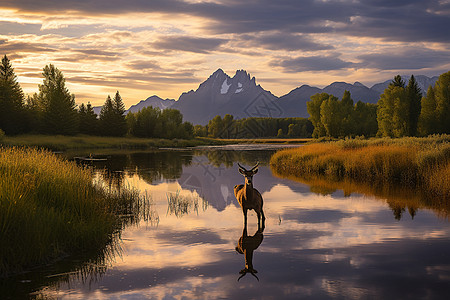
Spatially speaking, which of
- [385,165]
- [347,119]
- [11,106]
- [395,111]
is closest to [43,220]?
[385,165]

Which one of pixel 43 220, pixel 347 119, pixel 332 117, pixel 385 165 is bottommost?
pixel 385 165

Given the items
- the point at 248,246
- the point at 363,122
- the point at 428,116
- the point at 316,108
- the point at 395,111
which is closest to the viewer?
the point at 248,246

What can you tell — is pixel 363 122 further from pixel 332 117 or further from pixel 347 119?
pixel 332 117

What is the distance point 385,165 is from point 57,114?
89.5 m

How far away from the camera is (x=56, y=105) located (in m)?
102

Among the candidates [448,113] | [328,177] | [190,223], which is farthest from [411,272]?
[448,113]

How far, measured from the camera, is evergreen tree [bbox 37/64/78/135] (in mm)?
99750

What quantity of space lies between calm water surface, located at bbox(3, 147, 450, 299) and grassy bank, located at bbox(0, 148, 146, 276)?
0.49 meters

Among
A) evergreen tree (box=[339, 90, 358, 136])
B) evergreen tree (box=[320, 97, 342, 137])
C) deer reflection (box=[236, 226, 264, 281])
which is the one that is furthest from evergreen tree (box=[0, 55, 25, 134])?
deer reflection (box=[236, 226, 264, 281])

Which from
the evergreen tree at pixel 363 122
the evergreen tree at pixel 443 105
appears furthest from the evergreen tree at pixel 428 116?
the evergreen tree at pixel 363 122

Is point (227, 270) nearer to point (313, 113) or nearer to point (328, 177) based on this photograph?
point (328, 177)

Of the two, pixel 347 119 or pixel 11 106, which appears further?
pixel 347 119

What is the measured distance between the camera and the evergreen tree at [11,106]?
289 ft

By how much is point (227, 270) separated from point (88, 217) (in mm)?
5067
